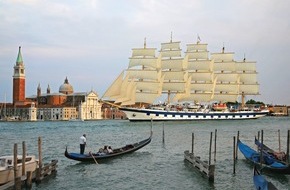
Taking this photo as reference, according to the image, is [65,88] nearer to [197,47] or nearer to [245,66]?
[197,47]

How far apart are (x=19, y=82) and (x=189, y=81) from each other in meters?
75.0

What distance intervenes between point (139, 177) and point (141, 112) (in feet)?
216

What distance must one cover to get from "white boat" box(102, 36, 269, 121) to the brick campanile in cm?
6725

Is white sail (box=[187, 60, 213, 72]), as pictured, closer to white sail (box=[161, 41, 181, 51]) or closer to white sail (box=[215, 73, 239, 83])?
white sail (box=[215, 73, 239, 83])

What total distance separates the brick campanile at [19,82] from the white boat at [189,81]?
67.3 m

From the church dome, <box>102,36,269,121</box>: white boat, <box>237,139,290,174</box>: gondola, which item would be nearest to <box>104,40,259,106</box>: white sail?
<box>102,36,269,121</box>: white boat

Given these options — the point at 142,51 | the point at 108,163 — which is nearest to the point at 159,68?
the point at 142,51

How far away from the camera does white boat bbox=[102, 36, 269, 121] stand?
285 feet

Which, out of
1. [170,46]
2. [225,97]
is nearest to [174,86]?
[170,46]

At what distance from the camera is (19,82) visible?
144m

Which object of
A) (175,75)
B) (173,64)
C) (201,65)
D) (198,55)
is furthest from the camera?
(198,55)

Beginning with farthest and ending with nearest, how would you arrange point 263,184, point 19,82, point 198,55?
point 19,82
point 198,55
point 263,184

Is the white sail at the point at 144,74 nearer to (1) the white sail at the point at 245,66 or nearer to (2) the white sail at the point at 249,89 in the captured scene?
(1) the white sail at the point at 245,66

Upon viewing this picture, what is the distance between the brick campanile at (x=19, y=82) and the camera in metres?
145
